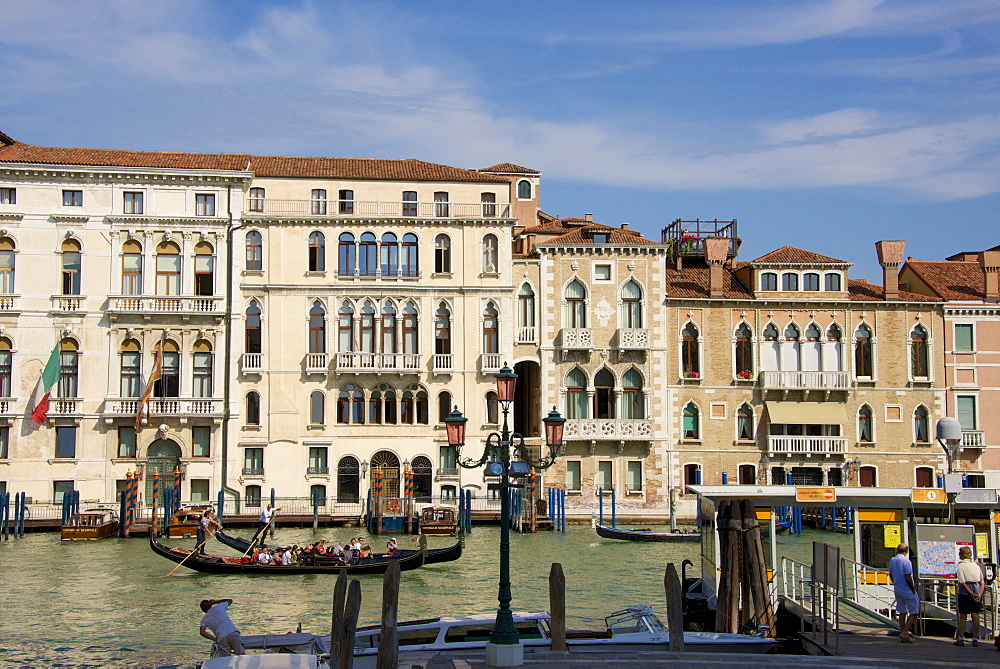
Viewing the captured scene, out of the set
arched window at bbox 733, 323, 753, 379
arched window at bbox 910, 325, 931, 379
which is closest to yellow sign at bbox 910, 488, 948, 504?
arched window at bbox 733, 323, 753, 379

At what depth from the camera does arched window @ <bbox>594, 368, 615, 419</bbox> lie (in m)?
35.6

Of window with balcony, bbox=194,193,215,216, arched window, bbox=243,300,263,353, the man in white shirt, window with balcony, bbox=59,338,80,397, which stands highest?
window with balcony, bbox=194,193,215,216

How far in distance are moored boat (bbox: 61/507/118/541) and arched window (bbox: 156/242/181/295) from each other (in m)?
7.44

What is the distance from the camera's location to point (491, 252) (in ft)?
117

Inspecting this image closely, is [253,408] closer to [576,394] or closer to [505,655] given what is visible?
[576,394]

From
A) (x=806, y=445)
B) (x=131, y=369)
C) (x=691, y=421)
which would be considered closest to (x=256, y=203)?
(x=131, y=369)

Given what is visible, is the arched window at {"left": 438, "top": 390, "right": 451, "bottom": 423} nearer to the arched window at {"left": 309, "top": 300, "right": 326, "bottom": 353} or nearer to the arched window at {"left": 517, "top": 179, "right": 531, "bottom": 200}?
the arched window at {"left": 309, "top": 300, "right": 326, "bottom": 353}

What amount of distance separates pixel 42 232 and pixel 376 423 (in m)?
11.6

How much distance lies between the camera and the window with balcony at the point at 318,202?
115 ft

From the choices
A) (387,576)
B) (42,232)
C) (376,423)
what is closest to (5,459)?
(42,232)

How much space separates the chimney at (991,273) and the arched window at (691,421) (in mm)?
9962

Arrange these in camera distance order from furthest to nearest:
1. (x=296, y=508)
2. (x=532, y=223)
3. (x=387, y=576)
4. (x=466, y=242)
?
1. (x=532, y=223)
2. (x=466, y=242)
3. (x=296, y=508)
4. (x=387, y=576)

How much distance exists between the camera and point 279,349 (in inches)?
1364

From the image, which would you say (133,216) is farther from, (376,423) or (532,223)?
(532,223)
